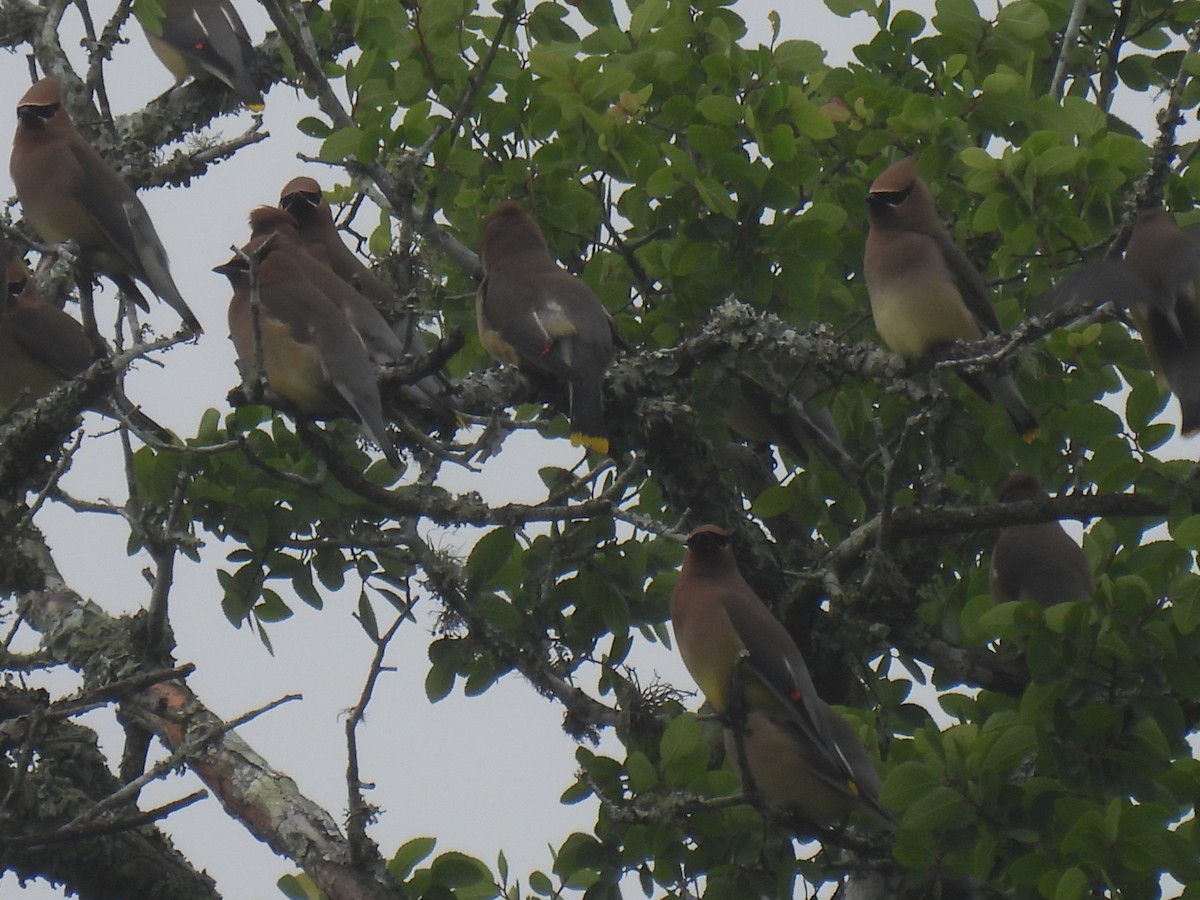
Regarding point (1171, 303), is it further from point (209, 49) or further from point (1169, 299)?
point (209, 49)

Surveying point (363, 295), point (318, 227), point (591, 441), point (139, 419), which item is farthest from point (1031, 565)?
point (139, 419)

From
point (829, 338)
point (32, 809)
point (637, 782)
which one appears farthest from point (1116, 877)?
point (32, 809)

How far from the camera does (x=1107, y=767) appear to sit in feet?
14.4

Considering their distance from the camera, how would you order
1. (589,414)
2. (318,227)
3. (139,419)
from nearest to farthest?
1. (589,414)
2. (139,419)
3. (318,227)

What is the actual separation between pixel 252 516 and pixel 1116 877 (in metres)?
2.74

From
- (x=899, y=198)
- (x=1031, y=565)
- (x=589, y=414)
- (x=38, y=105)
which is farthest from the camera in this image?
(x=38, y=105)

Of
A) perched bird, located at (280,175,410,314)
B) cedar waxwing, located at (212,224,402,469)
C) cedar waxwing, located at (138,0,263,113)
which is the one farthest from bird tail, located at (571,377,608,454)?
cedar waxwing, located at (138,0,263,113)

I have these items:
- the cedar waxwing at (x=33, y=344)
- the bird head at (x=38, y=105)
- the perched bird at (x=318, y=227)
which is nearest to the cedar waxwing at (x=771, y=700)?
the perched bird at (x=318, y=227)

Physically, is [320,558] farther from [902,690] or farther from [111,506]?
[902,690]

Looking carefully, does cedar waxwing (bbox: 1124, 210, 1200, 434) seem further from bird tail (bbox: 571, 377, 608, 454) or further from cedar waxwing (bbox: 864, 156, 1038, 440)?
bird tail (bbox: 571, 377, 608, 454)

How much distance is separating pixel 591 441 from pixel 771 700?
90 cm

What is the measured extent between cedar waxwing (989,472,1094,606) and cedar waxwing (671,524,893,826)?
1240mm

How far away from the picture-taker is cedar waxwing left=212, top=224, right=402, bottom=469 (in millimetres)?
4902

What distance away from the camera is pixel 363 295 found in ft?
19.6
